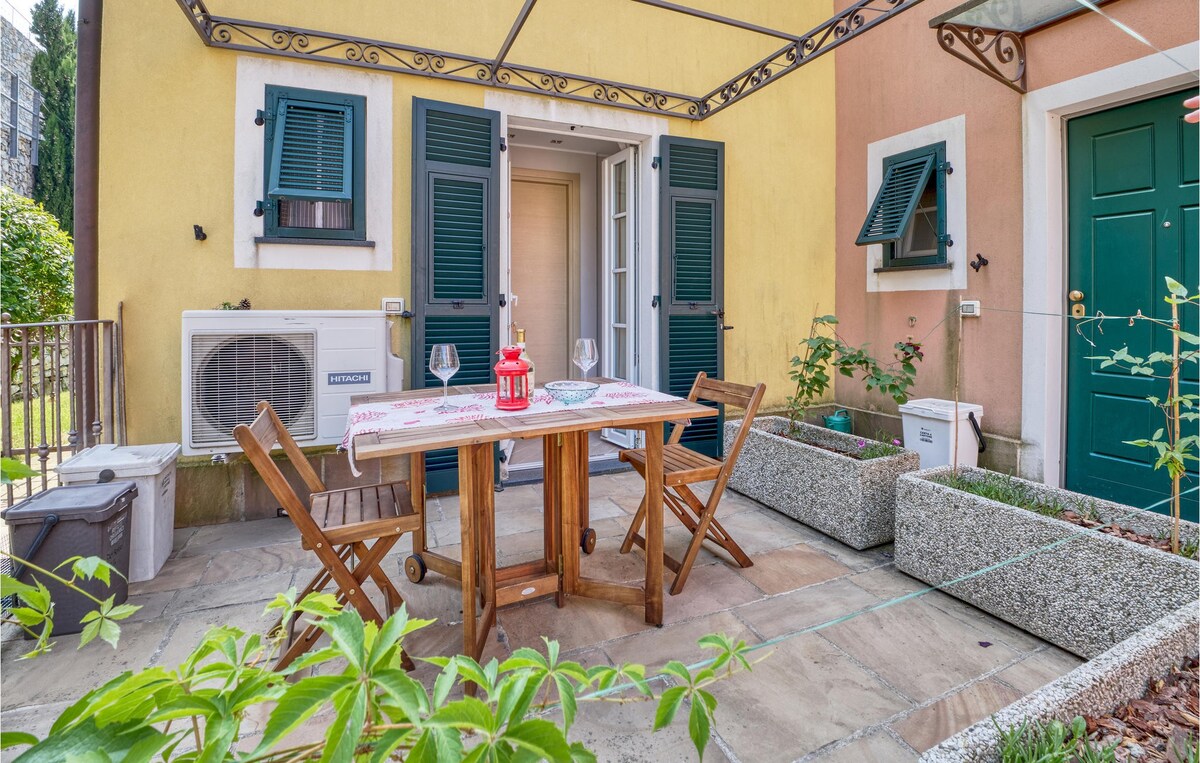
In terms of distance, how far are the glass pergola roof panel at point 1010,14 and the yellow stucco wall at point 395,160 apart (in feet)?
5.22

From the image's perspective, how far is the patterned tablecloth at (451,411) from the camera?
6.98 feet

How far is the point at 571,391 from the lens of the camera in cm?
253

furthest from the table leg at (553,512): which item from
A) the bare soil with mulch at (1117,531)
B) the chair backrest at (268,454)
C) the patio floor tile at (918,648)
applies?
the bare soil with mulch at (1117,531)

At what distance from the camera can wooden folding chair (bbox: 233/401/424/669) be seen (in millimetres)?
1861

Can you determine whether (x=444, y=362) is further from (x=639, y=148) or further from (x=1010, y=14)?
(x=1010, y=14)

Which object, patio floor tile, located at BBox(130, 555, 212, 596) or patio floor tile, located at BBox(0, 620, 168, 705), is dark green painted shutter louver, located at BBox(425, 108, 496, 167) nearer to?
patio floor tile, located at BBox(130, 555, 212, 596)

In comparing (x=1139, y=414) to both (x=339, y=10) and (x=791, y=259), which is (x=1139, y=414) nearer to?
(x=791, y=259)

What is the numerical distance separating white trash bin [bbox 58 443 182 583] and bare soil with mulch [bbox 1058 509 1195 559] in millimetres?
3838

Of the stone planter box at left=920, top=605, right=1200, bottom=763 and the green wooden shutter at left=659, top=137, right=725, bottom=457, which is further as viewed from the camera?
the green wooden shutter at left=659, top=137, right=725, bottom=457

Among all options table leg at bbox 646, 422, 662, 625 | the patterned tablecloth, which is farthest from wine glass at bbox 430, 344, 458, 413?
table leg at bbox 646, 422, 662, 625

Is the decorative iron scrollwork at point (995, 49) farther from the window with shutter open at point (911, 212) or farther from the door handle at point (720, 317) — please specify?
the door handle at point (720, 317)

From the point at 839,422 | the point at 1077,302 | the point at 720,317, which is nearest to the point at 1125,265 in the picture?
the point at 1077,302

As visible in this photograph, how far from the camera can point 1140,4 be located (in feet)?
10.5

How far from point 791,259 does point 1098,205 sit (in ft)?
6.58
